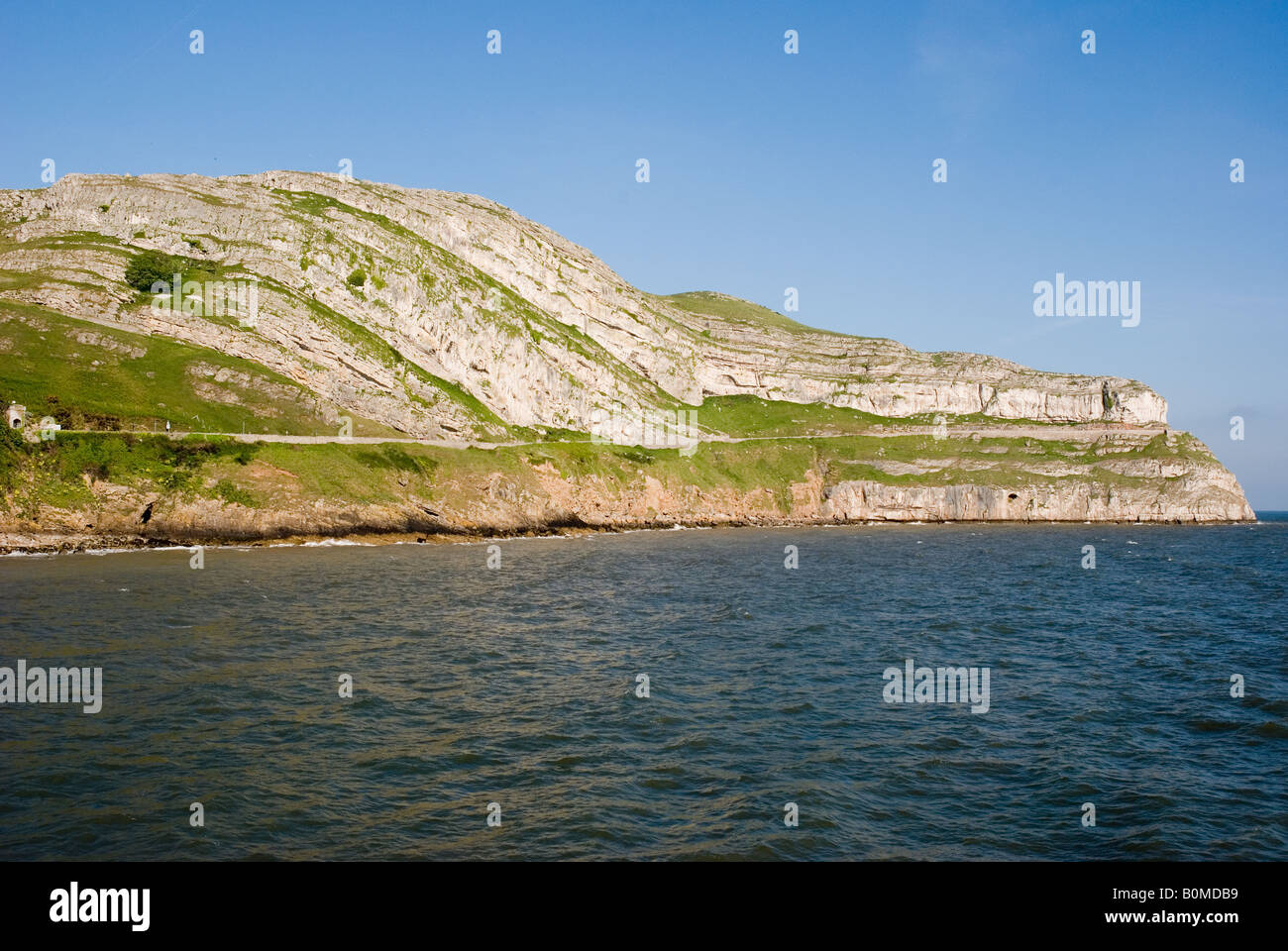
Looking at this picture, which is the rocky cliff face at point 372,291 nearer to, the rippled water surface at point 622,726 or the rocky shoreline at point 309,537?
the rocky shoreline at point 309,537

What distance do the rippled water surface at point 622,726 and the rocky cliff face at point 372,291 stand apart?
202 feet

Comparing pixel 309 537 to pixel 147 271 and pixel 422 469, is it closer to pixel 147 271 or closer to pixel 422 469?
pixel 422 469

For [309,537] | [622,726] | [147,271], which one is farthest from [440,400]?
[622,726]

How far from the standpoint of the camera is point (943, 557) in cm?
8438

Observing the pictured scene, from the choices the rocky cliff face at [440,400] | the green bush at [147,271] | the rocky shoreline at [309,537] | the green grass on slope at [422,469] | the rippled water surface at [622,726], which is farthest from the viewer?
the green bush at [147,271]

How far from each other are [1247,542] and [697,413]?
334ft

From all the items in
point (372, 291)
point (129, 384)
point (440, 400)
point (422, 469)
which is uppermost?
point (372, 291)

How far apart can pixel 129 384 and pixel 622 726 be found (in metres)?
86.8

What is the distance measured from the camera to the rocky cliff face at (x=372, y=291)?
109 m

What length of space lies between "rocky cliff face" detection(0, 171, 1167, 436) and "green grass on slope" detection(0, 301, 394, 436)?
524cm

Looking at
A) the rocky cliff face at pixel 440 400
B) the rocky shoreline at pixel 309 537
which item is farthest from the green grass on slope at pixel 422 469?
the rocky shoreline at pixel 309 537

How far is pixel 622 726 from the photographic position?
2561 cm
